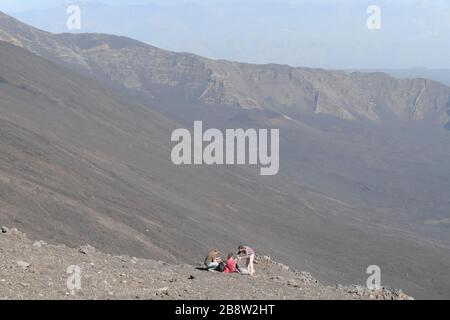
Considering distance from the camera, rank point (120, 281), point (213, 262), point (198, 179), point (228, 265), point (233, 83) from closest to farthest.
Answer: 1. point (120, 281)
2. point (228, 265)
3. point (213, 262)
4. point (198, 179)
5. point (233, 83)

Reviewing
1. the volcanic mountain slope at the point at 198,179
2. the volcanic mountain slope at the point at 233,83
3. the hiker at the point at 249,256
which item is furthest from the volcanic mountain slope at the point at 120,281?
the volcanic mountain slope at the point at 233,83

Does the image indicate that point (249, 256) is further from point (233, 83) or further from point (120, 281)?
point (233, 83)

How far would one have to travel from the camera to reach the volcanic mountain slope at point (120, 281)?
11281 millimetres

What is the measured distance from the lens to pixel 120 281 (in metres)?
12.4

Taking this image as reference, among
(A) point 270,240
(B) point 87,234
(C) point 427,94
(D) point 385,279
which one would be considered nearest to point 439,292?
(D) point 385,279

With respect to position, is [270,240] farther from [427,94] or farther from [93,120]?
[427,94]

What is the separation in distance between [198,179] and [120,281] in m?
44.5

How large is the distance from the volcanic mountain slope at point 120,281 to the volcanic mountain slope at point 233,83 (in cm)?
10437

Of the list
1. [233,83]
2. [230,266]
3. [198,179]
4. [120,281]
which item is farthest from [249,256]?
[233,83]

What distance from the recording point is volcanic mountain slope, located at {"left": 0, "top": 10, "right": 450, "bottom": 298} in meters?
33.0

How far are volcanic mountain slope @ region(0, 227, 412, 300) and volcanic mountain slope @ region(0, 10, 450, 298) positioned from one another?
12.1m

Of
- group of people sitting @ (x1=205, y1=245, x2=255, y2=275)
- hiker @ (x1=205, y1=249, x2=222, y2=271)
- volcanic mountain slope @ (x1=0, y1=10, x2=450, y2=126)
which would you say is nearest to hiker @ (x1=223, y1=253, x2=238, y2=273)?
group of people sitting @ (x1=205, y1=245, x2=255, y2=275)

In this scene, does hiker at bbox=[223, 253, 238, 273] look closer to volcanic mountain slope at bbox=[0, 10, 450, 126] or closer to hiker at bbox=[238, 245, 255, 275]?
hiker at bbox=[238, 245, 255, 275]

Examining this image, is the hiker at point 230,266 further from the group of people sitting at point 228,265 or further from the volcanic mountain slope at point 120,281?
the volcanic mountain slope at point 120,281
